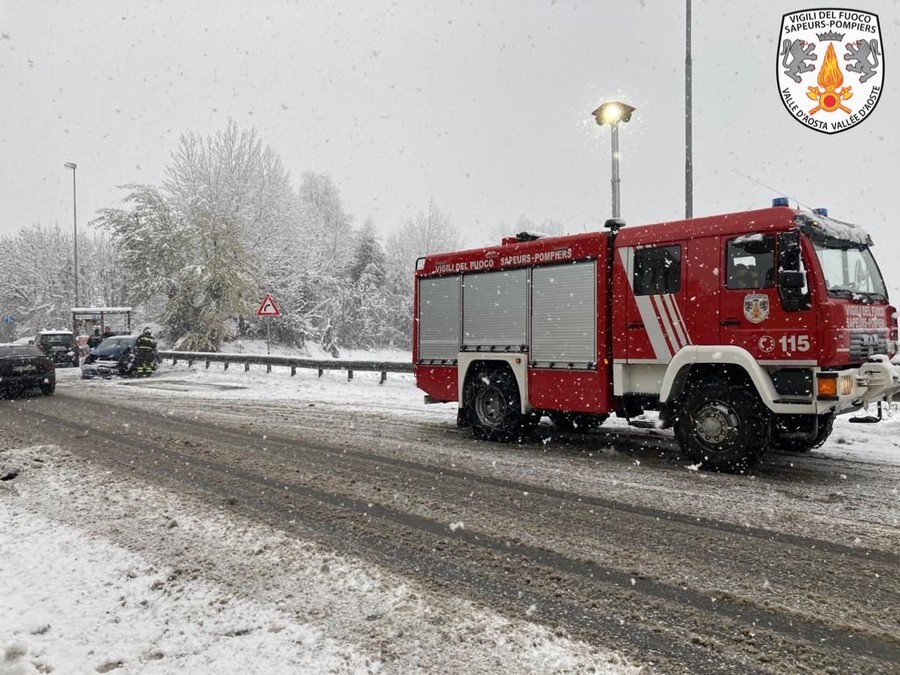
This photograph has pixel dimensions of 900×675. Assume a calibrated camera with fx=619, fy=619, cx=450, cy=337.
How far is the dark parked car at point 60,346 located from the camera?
2794 centimetres

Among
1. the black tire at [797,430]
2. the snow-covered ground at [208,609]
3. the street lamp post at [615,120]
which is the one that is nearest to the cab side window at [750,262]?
the black tire at [797,430]

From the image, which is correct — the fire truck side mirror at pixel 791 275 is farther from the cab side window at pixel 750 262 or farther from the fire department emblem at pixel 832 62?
the fire department emblem at pixel 832 62

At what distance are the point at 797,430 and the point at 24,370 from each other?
54.5 feet

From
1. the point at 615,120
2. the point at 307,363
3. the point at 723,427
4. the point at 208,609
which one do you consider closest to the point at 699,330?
the point at 723,427

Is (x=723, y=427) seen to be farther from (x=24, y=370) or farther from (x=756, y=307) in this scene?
(x=24, y=370)

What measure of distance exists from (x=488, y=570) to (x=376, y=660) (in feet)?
4.05

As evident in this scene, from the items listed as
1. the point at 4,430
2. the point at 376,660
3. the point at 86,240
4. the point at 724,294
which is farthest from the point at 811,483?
the point at 86,240

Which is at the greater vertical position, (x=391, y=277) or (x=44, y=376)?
(x=391, y=277)

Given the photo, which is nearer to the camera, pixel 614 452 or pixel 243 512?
pixel 243 512

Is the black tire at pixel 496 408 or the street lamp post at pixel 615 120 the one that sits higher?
the street lamp post at pixel 615 120

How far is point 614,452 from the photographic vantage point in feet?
26.2

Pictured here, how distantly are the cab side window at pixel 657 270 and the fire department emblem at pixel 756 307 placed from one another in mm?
783

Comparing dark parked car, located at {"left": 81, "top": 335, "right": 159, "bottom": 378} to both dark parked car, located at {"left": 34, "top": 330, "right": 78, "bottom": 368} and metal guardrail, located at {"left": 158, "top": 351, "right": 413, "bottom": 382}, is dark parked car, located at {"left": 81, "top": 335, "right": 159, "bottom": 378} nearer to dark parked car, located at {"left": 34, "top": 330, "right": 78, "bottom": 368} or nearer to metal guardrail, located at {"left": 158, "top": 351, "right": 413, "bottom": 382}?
metal guardrail, located at {"left": 158, "top": 351, "right": 413, "bottom": 382}

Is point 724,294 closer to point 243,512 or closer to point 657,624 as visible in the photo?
point 657,624
